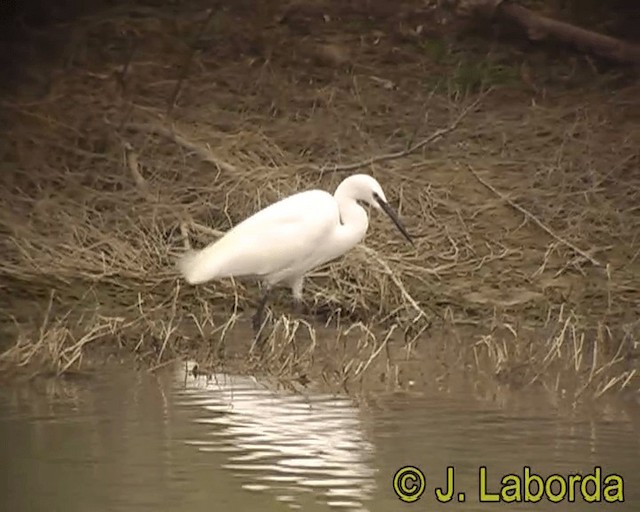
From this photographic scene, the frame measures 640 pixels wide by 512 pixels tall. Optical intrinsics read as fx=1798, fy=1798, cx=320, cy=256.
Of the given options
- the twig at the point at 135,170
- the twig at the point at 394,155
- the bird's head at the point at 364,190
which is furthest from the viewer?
the twig at the point at 135,170

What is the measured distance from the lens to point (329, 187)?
797 cm

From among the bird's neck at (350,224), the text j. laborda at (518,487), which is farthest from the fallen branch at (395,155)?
the text j. laborda at (518,487)

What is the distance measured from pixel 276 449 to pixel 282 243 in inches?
67.8

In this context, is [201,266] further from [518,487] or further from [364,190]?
[518,487]

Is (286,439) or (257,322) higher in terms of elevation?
(257,322)

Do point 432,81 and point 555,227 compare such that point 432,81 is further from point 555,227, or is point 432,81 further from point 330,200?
point 330,200

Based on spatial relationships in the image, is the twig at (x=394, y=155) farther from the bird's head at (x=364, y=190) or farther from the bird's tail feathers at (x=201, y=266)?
the bird's tail feathers at (x=201, y=266)

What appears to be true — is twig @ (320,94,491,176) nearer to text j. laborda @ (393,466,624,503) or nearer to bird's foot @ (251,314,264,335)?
bird's foot @ (251,314,264,335)

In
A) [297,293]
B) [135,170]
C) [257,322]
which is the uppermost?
[135,170]

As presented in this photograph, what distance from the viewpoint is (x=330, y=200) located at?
6.73 meters

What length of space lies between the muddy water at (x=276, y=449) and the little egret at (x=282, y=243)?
0.78 m

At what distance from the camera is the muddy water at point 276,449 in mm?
4570

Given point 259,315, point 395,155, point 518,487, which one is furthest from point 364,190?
point 518,487

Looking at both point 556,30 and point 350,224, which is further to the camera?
point 556,30
